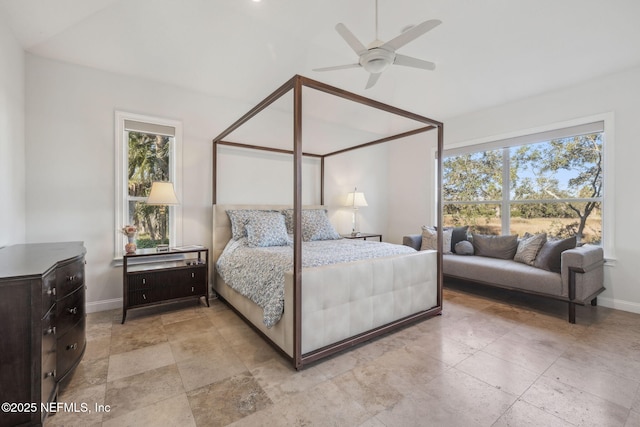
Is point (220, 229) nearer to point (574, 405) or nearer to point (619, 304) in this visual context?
point (574, 405)

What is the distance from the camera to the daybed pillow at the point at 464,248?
426 cm

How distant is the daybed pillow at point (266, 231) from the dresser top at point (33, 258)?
5.21ft

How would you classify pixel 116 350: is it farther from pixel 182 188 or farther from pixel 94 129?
pixel 94 129

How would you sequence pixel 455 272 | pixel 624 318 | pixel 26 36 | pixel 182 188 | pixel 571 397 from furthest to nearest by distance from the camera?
1. pixel 455 272
2. pixel 182 188
3. pixel 624 318
4. pixel 26 36
5. pixel 571 397

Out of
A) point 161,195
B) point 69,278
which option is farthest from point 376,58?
point 69,278

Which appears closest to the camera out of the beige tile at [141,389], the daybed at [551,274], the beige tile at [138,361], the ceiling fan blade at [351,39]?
the beige tile at [141,389]

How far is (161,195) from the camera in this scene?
311cm

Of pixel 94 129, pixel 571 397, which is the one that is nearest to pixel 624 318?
pixel 571 397

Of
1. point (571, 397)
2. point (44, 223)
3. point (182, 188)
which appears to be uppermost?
point (182, 188)

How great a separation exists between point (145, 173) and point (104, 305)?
159 cm

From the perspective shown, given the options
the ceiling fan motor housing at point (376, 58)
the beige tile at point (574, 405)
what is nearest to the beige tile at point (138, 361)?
the beige tile at point (574, 405)

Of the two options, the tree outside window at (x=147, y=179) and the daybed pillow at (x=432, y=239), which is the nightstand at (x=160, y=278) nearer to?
the tree outside window at (x=147, y=179)

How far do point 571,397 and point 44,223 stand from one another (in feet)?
15.2

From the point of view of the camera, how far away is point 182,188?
3617 millimetres
